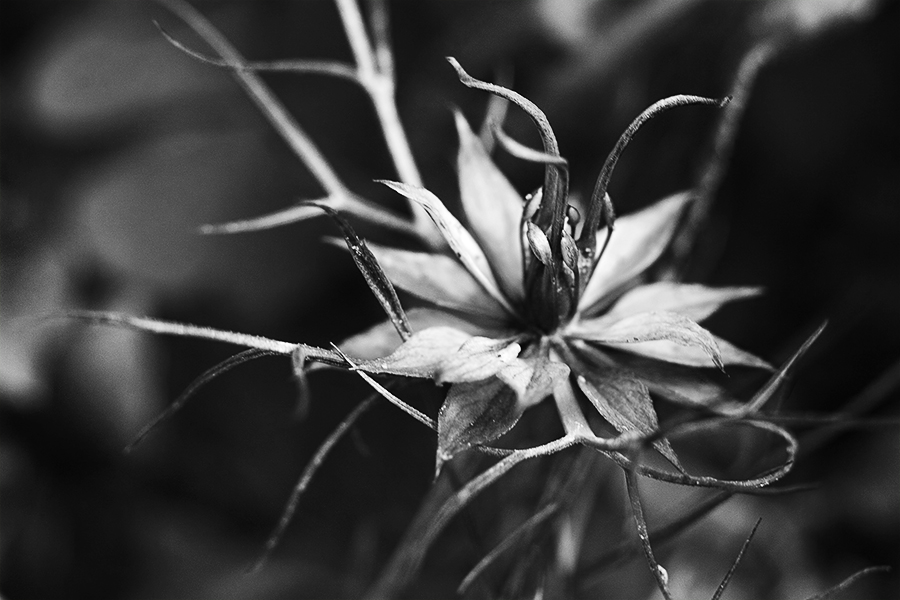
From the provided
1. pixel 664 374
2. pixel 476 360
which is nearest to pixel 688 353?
pixel 664 374

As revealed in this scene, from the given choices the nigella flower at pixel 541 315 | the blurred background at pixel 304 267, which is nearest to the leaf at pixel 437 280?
the nigella flower at pixel 541 315

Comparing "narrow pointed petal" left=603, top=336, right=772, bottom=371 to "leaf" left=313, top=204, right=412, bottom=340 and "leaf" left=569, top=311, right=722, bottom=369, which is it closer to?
"leaf" left=569, top=311, right=722, bottom=369

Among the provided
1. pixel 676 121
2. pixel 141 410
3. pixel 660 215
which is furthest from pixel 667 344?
pixel 141 410

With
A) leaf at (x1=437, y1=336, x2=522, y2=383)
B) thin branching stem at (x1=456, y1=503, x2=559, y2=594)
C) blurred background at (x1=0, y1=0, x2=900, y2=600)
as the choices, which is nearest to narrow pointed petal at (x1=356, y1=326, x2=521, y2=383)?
leaf at (x1=437, y1=336, x2=522, y2=383)

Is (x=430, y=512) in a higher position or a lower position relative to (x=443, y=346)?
lower

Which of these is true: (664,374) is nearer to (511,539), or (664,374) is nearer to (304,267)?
(511,539)

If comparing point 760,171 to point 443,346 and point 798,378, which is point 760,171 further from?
point 443,346

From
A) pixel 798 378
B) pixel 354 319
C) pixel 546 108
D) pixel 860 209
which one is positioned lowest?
pixel 798 378
